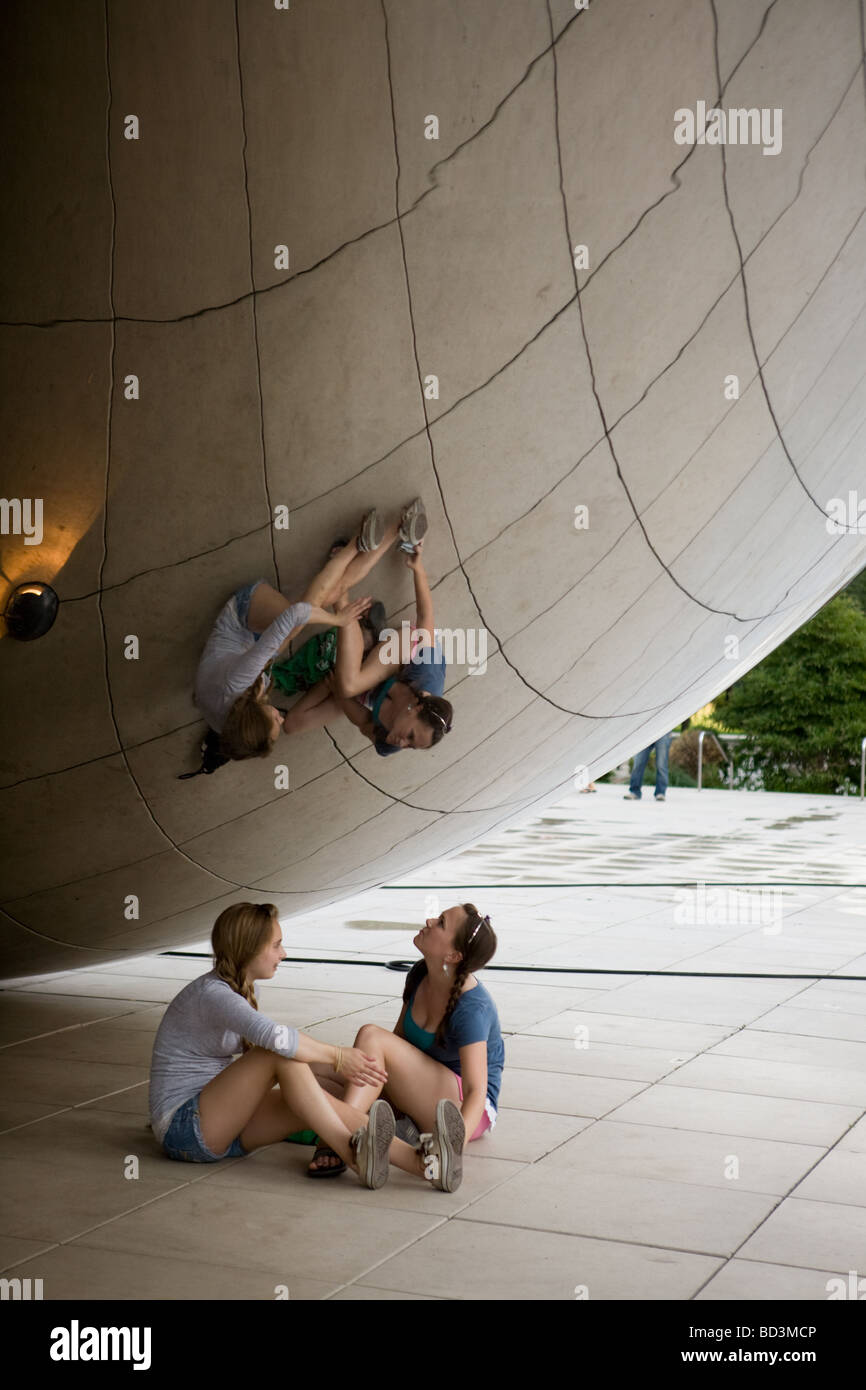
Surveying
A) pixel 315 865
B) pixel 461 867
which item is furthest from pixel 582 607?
pixel 461 867

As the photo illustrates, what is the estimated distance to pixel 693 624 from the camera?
6941 millimetres

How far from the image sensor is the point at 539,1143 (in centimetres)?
606

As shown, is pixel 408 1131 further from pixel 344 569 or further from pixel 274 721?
pixel 344 569

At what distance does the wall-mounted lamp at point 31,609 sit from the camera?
5801 millimetres

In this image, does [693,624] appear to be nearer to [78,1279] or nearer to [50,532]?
Result: [50,532]

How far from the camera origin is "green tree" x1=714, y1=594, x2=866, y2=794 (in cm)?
3278

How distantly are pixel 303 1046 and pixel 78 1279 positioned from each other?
3.85 feet

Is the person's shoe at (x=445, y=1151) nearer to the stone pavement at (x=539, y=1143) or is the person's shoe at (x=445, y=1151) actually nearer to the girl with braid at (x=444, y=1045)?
the stone pavement at (x=539, y=1143)

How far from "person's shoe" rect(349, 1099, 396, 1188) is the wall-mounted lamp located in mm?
2105

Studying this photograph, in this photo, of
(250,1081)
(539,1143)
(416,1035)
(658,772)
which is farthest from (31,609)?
(658,772)

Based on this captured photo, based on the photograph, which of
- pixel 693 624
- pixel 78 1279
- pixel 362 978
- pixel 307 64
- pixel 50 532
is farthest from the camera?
pixel 362 978

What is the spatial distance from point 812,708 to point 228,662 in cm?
2883

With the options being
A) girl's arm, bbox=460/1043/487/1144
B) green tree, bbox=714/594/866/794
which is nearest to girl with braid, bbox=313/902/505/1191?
girl's arm, bbox=460/1043/487/1144

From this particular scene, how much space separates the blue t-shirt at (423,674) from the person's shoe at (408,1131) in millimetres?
1422
